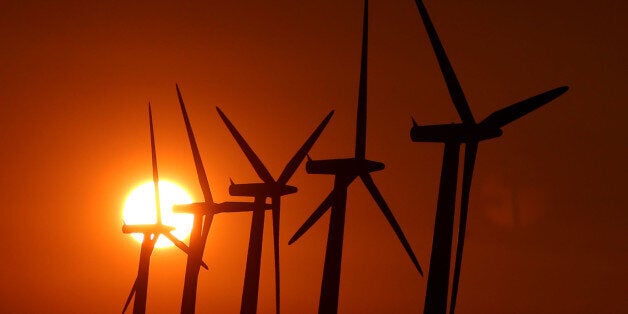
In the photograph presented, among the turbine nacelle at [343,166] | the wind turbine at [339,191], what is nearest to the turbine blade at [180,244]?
the wind turbine at [339,191]

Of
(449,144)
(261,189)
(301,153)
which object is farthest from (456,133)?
(261,189)

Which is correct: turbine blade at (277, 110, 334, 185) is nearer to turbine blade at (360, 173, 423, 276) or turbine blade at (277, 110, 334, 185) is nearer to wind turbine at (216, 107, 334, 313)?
wind turbine at (216, 107, 334, 313)

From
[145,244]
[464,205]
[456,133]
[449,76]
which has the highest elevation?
[449,76]

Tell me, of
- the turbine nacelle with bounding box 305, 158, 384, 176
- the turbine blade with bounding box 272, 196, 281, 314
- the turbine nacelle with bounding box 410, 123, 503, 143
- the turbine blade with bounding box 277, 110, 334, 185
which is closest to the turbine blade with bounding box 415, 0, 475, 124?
the turbine nacelle with bounding box 410, 123, 503, 143

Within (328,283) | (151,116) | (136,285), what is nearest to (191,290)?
(136,285)

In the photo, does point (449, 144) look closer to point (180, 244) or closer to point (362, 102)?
point (362, 102)
